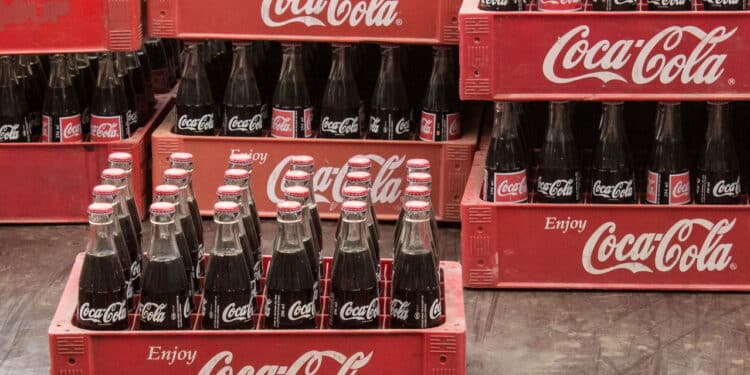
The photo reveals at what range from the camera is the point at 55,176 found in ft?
19.2

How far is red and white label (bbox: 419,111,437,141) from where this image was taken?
577 centimetres

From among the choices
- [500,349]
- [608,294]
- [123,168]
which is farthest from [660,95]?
[123,168]

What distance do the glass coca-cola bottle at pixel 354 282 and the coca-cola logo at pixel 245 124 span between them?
1.87 m

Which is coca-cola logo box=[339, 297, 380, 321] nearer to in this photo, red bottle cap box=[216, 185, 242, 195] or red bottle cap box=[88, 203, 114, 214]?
red bottle cap box=[216, 185, 242, 195]

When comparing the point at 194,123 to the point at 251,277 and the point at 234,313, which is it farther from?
the point at 234,313

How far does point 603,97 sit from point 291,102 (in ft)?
4.40

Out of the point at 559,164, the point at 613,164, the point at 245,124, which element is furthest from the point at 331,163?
the point at 613,164

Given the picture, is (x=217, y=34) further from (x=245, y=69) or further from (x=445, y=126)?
(x=445, y=126)

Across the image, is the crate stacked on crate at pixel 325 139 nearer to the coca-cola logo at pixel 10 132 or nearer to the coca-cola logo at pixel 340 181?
the coca-cola logo at pixel 340 181

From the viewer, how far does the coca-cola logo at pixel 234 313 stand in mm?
3963

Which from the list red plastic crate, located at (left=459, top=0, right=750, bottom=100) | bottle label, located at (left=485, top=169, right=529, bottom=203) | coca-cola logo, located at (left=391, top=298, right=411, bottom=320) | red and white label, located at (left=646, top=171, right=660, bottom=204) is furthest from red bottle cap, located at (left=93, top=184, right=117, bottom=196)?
red and white label, located at (left=646, top=171, right=660, bottom=204)

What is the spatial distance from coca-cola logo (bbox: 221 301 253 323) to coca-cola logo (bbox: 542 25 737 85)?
157cm

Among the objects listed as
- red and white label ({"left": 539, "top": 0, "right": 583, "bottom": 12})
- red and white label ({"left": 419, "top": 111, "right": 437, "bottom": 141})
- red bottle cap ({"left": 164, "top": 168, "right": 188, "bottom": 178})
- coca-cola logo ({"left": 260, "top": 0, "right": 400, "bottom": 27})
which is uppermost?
red and white label ({"left": 539, "top": 0, "right": 583, "bottom": 12})

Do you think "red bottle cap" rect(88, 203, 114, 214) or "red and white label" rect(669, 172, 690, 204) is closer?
"red bottle cap" rect(88, 203, 114, 214)
